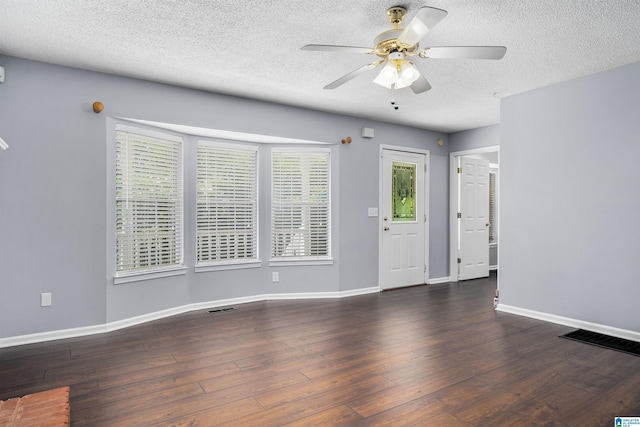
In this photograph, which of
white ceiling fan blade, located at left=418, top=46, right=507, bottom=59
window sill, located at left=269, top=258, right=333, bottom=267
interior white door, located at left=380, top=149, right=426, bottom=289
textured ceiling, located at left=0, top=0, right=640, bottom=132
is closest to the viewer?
white ceiling fan blade, located at left=418, top=46, right=507, bottom=59

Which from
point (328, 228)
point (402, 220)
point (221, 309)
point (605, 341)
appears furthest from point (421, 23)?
point (402, 220)

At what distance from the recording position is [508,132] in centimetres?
443

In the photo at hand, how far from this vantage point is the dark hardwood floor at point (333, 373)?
7.21 feet

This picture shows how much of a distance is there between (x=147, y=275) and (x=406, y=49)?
11.0 ft

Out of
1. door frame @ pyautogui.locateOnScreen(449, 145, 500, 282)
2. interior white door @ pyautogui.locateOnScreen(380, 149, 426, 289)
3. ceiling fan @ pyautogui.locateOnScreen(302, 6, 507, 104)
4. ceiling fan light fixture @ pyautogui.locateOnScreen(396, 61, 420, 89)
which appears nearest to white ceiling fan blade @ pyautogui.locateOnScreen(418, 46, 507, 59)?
ceiling fan @ pyautogui.locateOnScreen(302, 6, 507, 104)

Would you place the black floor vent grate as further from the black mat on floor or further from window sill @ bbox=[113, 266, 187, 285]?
the black mat on floor

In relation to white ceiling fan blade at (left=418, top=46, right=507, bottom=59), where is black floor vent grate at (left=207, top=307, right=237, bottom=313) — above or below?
below

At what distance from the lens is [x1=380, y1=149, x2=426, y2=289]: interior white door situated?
18.8 feet

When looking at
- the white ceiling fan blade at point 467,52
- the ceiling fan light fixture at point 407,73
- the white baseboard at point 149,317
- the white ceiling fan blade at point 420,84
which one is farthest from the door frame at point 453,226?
the white ceiling fan blade at point 467,52

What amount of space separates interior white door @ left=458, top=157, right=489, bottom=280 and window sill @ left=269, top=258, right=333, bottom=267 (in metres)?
2.57

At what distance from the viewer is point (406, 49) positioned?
2.54 metres

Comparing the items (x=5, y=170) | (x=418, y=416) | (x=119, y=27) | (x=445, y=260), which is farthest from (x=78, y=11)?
(x=445, y=260)

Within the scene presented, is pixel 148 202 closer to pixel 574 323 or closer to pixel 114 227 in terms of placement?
pixel 114 227

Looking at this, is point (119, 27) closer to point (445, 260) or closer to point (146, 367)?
point (146, 367)
